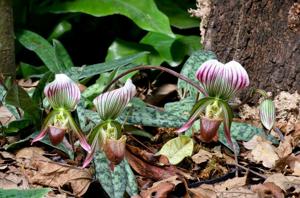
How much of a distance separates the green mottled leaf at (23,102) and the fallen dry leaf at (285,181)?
67 cm

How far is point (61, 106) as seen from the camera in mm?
1668

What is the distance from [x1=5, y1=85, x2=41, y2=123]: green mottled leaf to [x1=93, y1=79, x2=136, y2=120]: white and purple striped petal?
1.08 ft

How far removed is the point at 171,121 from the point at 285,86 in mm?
475

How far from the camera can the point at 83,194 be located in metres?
1.78

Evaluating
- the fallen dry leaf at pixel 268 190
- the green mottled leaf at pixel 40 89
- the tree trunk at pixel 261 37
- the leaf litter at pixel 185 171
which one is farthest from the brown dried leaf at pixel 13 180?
the tree trunk at pixel 261 37

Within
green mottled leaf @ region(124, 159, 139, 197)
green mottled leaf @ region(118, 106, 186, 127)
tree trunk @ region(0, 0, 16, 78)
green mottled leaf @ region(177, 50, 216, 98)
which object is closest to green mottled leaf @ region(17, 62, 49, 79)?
tree trunk @ region(0, 0, 16, 78)

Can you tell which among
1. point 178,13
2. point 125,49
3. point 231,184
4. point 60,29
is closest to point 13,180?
point 231,184

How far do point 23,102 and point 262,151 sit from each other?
0.69 meters

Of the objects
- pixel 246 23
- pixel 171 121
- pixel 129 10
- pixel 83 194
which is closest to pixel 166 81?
pixel 129 10

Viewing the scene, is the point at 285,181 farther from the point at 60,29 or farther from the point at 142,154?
the point at 60,29

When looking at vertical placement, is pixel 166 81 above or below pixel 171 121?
below

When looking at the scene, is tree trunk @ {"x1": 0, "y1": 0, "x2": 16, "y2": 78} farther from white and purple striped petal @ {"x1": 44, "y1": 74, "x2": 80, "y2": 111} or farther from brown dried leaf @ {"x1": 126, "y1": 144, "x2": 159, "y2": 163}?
white and purple striped petal @ {"x1": 44, "y1": 74, "x2": 80, "y2": 111}

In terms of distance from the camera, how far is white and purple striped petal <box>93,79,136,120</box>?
5.37 feet

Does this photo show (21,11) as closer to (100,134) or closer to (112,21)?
(112,21)
